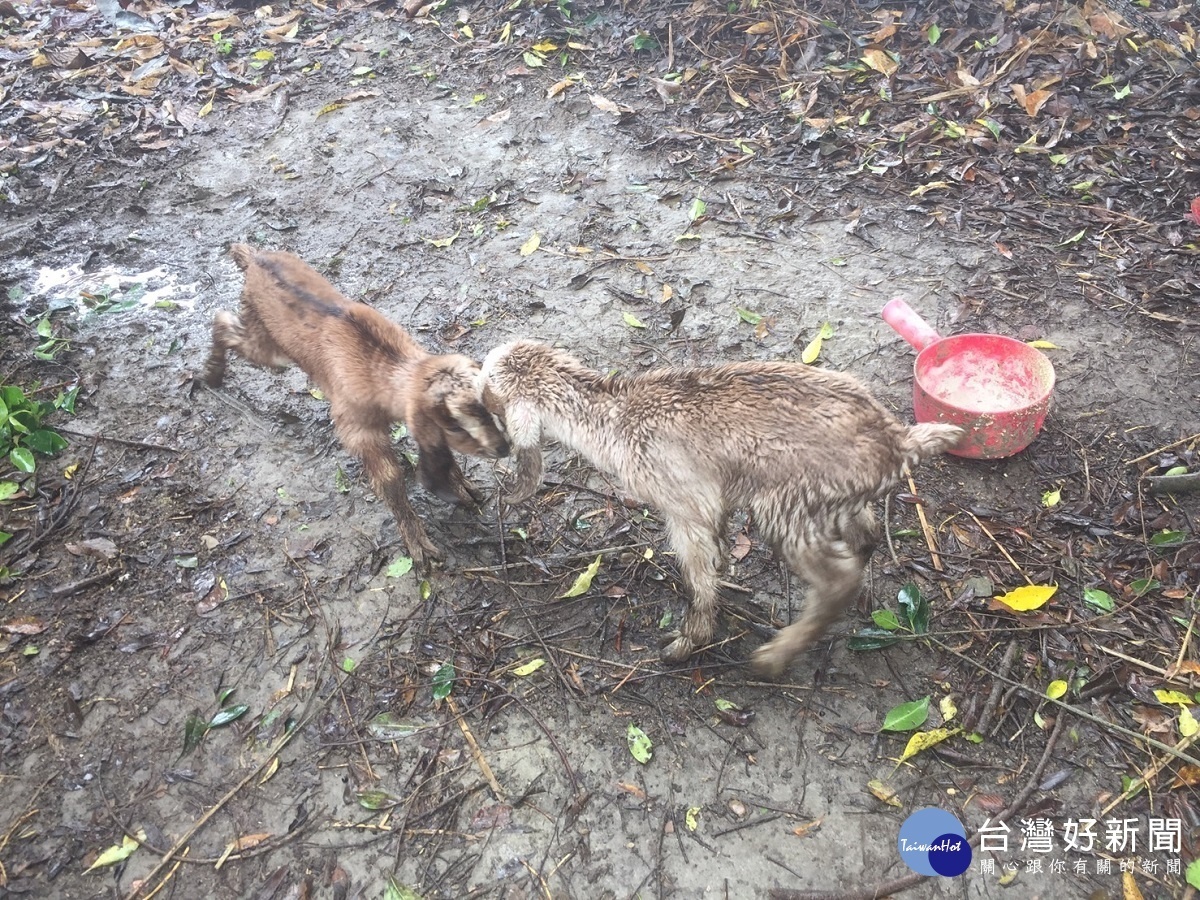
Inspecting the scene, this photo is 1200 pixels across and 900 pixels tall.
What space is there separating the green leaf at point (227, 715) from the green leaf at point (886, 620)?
3496 millimetres

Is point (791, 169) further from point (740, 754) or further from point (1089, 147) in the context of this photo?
point (740, 754)

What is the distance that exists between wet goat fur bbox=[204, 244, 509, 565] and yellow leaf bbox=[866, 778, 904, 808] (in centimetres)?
260

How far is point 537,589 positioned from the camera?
4.99 m

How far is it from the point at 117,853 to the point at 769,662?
3325 millimetres

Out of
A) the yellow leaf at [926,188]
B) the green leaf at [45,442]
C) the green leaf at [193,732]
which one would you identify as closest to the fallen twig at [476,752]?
the green leaf at [193,732]

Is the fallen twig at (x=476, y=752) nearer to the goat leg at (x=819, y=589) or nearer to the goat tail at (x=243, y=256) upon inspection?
the goat leg at (x=819, y=589)

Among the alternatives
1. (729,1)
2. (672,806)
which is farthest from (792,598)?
(729,1)

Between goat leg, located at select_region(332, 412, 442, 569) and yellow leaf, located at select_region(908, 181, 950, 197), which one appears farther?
yellow leaf, located at select_region(908, 181, 950, 197)

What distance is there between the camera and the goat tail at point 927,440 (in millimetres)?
3863

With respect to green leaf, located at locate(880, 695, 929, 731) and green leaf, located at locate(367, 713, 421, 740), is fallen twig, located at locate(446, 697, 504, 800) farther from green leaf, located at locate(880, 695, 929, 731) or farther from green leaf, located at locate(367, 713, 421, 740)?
green leaf, located at locate(880, 695, 929, 731)

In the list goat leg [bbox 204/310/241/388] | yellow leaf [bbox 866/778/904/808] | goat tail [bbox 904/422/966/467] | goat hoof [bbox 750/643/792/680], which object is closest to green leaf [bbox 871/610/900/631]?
goat hoof [bbox 750/643/792/680]

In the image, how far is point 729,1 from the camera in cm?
948

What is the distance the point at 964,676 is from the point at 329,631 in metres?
3.55

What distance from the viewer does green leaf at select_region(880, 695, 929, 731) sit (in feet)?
13.3
